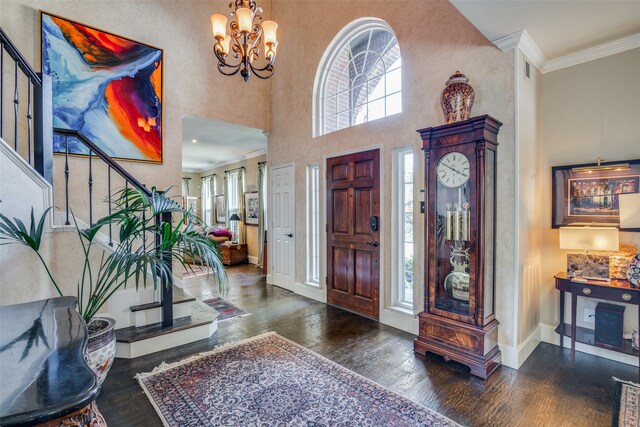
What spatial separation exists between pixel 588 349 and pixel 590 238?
1.18 m

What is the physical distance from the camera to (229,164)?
31.2 ft

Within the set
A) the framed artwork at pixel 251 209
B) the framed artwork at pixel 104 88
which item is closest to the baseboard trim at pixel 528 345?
the framed artwork at pixel 104 88

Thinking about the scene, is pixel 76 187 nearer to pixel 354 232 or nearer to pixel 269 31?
pixel 269 31

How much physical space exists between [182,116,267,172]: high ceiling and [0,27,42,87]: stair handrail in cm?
217

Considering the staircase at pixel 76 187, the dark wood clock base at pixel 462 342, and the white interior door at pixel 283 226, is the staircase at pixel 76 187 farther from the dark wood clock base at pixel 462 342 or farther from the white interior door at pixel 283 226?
the dark wood clock base at pixel 462 342

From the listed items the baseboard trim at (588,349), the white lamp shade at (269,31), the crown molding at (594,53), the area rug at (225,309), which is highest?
the white lamp shade at (269,31)

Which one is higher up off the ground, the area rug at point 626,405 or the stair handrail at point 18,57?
the stair handrail at point 18,57

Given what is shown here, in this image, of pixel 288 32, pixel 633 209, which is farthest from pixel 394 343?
pixel 288 32

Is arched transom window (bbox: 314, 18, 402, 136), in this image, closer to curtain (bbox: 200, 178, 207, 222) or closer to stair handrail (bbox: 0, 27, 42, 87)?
stair handrail (bbox: 0, 27, 42, 87)

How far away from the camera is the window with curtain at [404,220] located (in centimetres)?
363

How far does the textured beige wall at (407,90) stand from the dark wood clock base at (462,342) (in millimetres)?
244

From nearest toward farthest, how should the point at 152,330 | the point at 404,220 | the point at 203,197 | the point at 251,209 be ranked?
the point at 152,330, the point at 404,220, the point at 251,209, the point at 203,197

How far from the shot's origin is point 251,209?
27.5ft

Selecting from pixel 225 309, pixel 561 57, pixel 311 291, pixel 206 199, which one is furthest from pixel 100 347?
pixel 206 199
